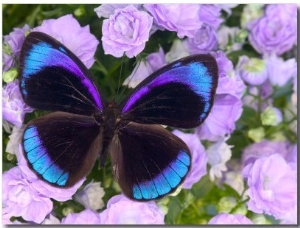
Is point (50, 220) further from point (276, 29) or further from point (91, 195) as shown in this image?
point (276, 29)

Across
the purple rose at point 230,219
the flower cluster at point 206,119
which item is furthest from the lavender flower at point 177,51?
the purple rose at point 230,219

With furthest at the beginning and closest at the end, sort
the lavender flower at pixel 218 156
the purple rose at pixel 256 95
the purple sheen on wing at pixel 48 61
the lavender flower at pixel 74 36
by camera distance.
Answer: the purple rose at pixel 256 95 < the lavender flower at pixel 218 156 < the lavender flower at pixel 74 36 < the purple sheen on wing at pixel 48 61

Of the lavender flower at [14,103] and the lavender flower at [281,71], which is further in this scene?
the lavender flower at [281,71]

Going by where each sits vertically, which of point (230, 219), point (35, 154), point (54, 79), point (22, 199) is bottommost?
point (230, 219)

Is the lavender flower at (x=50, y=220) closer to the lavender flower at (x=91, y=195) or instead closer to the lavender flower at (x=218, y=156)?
the lavender flower at (x=91, y=195)

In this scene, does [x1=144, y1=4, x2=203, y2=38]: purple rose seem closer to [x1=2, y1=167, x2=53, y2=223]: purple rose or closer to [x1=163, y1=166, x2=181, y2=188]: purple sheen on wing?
[x1=163, y1=166, x2=181, y2=188]: purple sheen on wing

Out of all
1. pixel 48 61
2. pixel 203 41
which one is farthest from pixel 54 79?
pixel 203 41

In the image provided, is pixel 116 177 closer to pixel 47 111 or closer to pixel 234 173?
pixel 47 111
